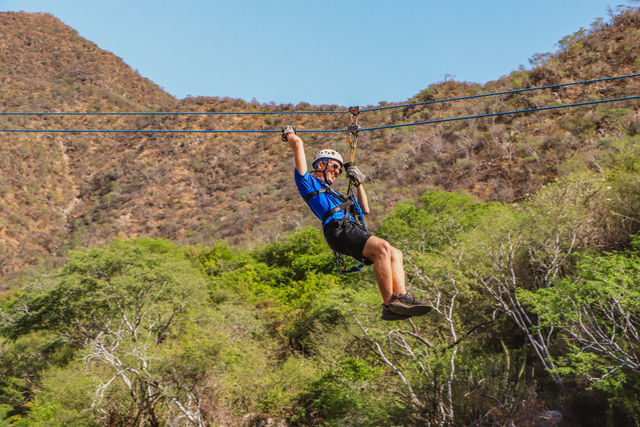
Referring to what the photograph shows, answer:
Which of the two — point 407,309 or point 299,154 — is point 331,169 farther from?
point 407,309

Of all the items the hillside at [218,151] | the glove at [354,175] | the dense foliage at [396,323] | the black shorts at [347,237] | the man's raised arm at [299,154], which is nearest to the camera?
the black shorts at [347,237]

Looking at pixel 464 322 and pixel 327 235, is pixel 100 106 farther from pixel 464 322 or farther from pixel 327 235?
pixel 327 235

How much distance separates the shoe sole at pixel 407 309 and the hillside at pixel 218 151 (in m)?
28.3

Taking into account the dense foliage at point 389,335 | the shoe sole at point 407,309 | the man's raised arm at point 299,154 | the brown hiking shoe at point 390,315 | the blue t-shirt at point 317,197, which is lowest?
the dense foliage at point 389,335

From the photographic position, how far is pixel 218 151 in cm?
7606

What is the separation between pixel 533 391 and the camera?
1633cm

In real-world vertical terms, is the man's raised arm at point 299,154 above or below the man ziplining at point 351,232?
above

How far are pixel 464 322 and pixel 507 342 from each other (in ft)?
9.97

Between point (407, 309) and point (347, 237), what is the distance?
0.93 m

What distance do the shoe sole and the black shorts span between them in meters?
0.55

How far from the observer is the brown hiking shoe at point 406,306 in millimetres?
4484

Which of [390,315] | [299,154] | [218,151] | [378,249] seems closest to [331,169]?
[299,154]

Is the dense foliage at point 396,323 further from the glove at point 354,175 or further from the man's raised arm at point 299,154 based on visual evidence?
the man's raised arm at point 299,154

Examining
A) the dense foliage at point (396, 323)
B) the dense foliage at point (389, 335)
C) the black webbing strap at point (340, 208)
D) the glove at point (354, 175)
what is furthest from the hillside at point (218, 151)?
the black webbing strap at point (340, 208)
